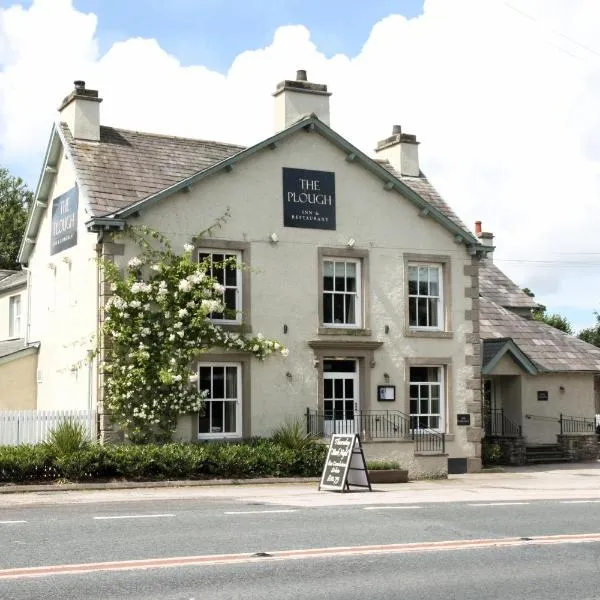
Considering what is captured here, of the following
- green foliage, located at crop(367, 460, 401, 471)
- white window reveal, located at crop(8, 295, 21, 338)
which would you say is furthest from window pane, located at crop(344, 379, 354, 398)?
white window reveal, located at crop(8, 295, 21, 338)

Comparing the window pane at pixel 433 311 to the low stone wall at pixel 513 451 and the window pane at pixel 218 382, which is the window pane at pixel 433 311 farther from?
the window pane at pixel 218 382

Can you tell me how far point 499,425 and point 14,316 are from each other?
14.9 meters

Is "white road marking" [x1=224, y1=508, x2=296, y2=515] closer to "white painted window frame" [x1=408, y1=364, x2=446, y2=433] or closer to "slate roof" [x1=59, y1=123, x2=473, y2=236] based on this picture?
"slate roof" [x1=59, y1=123, x2=473, y2=236]

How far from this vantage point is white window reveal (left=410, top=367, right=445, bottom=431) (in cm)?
2725

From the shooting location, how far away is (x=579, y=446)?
1292 inches

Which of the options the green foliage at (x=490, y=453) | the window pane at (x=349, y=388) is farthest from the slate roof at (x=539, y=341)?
the window pane at (x=349, y=388)

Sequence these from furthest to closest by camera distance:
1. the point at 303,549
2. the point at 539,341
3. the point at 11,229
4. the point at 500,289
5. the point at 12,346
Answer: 1. the point at 11,229
2. the point at 500,289
3. the point at 539,341
4. the point at 12,346
5. the point at 303,549

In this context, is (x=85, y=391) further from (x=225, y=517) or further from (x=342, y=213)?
(x=225, y=517)

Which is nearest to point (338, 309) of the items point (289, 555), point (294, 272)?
point (294, 272)

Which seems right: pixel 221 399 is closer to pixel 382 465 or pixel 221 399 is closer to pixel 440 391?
pixel 382 465

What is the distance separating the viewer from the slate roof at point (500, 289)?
120ft

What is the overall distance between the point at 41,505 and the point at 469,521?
698cm

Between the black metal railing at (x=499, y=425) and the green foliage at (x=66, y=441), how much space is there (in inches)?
569

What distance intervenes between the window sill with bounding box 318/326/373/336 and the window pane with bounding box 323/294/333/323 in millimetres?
317
